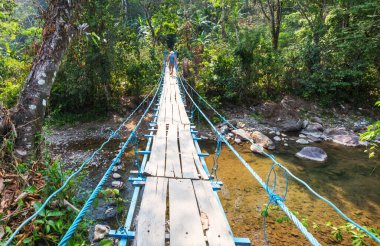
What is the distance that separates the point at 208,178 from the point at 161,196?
1.88 ft

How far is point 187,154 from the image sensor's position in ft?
10.4

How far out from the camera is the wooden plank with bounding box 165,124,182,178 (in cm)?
265

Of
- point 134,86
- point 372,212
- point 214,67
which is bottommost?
point 372,212

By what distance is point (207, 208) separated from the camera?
204cm

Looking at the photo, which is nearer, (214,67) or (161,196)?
(161,196)

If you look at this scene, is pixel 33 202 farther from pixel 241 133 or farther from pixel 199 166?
pixel 241 133

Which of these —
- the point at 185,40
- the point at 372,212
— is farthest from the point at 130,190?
the point at 185,40

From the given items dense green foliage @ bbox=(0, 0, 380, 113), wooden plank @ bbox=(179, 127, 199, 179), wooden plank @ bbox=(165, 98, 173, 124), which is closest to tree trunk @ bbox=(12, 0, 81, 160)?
wooden plank @ bbox=(179, 127, 199, 179)

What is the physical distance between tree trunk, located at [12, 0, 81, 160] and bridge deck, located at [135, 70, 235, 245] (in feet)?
3.49

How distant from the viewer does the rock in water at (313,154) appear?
226 inches

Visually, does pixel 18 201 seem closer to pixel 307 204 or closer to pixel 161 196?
pixel 161 196

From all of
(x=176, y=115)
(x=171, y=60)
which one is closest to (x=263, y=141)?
(x=176, y=115)

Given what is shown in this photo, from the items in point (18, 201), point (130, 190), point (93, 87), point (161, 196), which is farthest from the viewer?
point (93, 87)

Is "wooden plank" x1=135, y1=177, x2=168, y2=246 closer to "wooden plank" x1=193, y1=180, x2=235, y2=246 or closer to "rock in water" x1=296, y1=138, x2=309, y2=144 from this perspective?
"wooden plank" x1=193, y1=180, x2=235, y2=246
